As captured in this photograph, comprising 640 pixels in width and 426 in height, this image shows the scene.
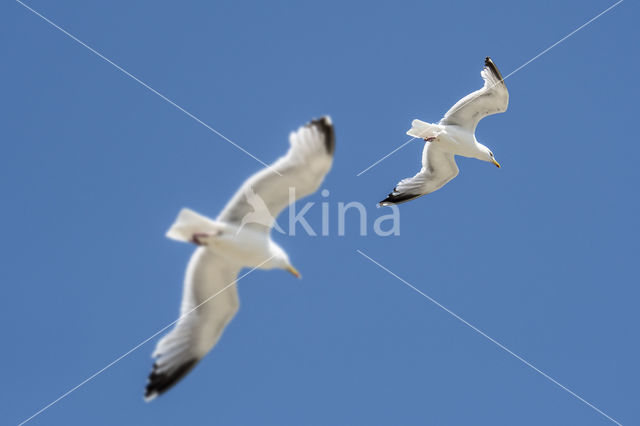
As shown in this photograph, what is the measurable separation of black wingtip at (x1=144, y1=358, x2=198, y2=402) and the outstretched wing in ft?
6.59

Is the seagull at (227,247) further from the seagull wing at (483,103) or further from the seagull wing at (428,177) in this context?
the seagull wing at (483,103)

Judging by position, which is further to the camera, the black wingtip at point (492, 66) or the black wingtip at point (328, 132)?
the black wingtip at point (492, 66)

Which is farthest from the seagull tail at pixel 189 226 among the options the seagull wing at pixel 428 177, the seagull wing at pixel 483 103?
the seagull wing at pixel 483 103

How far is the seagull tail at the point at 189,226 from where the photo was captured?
7551 mm

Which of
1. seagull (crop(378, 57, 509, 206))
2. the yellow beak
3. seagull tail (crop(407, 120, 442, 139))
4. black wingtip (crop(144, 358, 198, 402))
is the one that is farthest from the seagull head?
black wingtip (crop(144, 358, 198, 402))

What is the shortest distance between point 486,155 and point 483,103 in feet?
3.14

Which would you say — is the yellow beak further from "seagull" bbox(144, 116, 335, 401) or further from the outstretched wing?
the outstretched wing

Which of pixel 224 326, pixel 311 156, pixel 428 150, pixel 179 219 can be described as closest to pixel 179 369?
pixel 224 326

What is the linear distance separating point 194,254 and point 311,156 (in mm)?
1783

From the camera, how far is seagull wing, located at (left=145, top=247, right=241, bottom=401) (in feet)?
27.0

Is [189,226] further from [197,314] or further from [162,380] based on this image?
[162,380]

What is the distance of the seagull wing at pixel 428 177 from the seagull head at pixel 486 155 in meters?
0.42

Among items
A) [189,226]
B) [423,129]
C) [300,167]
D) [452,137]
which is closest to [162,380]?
[189,226]

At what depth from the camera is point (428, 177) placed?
1203 cm
